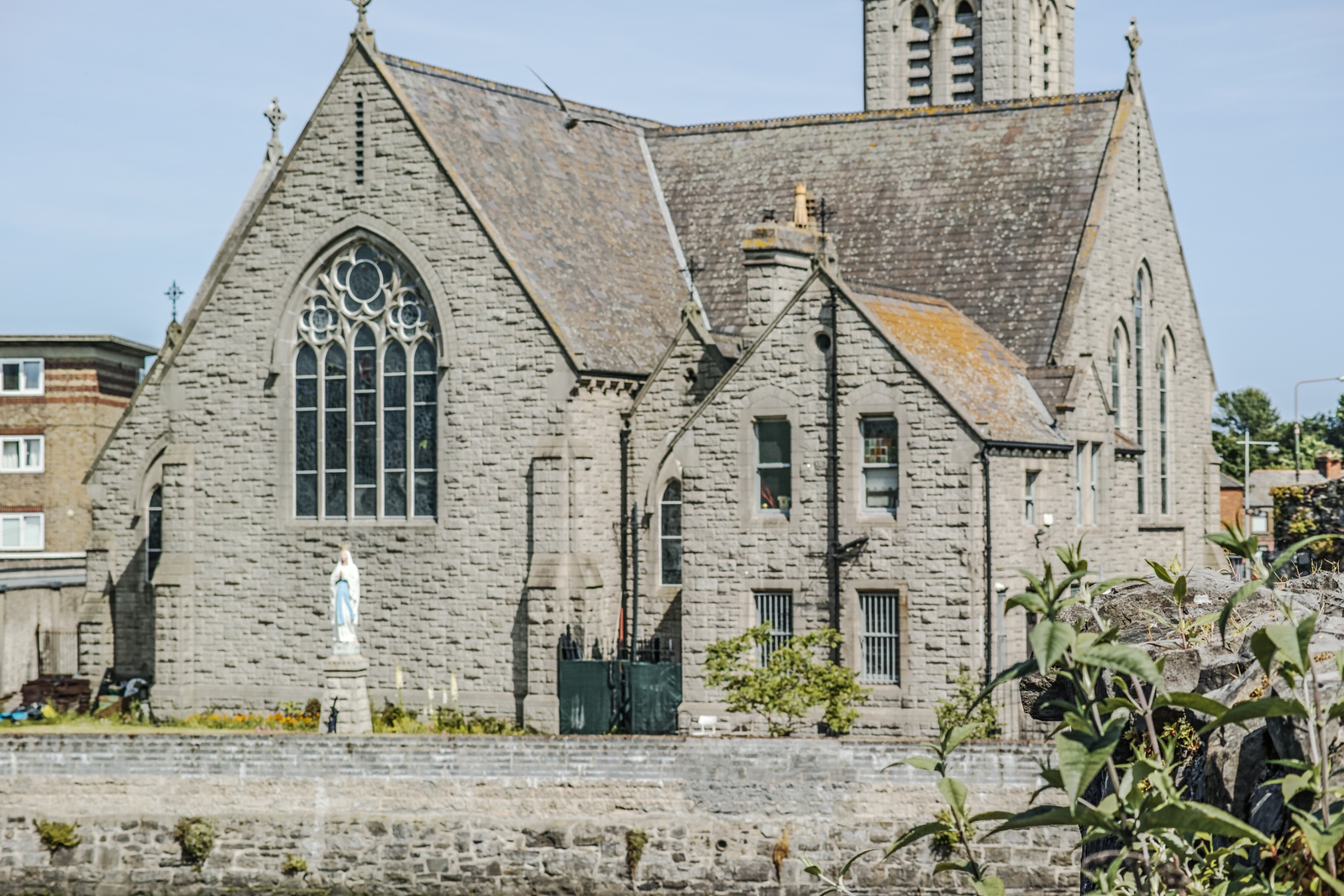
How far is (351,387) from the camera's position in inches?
1400

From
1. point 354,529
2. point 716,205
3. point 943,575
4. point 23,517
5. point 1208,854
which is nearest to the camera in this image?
point 1208,854

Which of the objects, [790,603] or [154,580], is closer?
[790,603]

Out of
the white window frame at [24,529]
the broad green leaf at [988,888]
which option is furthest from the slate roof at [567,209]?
the broad green leaf at [988,888]

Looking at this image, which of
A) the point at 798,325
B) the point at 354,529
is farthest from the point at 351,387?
the point at 798,325

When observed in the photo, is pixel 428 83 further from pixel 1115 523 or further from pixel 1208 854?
pixel 1208 854

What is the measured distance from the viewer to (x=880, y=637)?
30703mm

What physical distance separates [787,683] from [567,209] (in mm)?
12839

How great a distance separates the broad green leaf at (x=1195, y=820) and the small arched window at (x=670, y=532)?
27672 mm

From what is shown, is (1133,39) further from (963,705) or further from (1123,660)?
(1123,660)

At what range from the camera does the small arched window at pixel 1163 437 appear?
3897cm

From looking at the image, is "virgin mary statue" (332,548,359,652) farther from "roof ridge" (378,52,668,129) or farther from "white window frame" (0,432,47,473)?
"white window frame" (0,432,47,473)

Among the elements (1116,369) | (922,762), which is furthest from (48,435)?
(922,762)

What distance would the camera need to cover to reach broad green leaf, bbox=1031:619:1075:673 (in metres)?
5.84

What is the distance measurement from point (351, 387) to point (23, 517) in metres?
26.0
